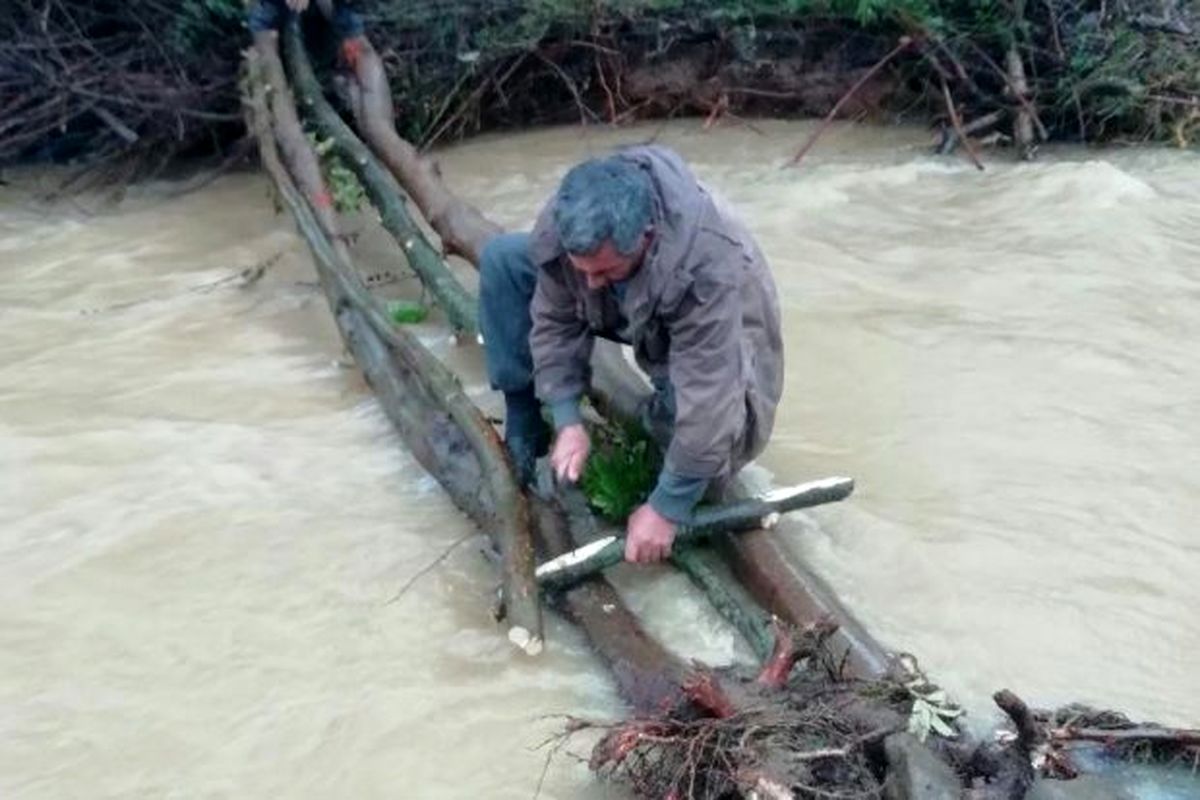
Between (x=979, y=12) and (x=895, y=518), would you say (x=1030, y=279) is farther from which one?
(x=979, y=12)

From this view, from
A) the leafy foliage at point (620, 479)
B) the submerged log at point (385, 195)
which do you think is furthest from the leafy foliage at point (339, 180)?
the leafy foliage at point (620, 479)

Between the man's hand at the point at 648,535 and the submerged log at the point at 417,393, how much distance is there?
1.13ft

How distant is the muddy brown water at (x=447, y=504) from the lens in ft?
12.4

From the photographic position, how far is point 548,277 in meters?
3.90

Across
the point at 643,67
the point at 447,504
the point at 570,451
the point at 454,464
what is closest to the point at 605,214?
the point at 570,451

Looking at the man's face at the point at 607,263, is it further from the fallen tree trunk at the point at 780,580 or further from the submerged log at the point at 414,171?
the submerged log at the point at 414,171

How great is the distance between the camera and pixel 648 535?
12.7 ft

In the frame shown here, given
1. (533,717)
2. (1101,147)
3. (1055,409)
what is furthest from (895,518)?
(1101,147)

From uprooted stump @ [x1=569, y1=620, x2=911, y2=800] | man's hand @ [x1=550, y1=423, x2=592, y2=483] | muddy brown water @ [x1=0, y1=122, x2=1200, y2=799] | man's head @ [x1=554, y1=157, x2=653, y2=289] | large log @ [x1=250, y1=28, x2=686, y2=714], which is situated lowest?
muddy brown water @ [x1=0, y1=122, x2=1200, y2=799]

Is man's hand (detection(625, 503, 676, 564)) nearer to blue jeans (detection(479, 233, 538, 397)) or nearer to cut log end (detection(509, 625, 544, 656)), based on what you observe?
cut log end (detection(509, 625, 544, 656))

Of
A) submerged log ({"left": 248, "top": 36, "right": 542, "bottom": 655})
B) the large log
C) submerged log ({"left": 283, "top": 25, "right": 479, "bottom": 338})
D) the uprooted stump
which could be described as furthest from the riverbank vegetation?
the uprooted stump

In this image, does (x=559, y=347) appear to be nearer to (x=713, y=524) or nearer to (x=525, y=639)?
(x=713, y=524)

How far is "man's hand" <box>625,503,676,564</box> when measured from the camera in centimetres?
387

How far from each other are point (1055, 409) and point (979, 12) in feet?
14.5
